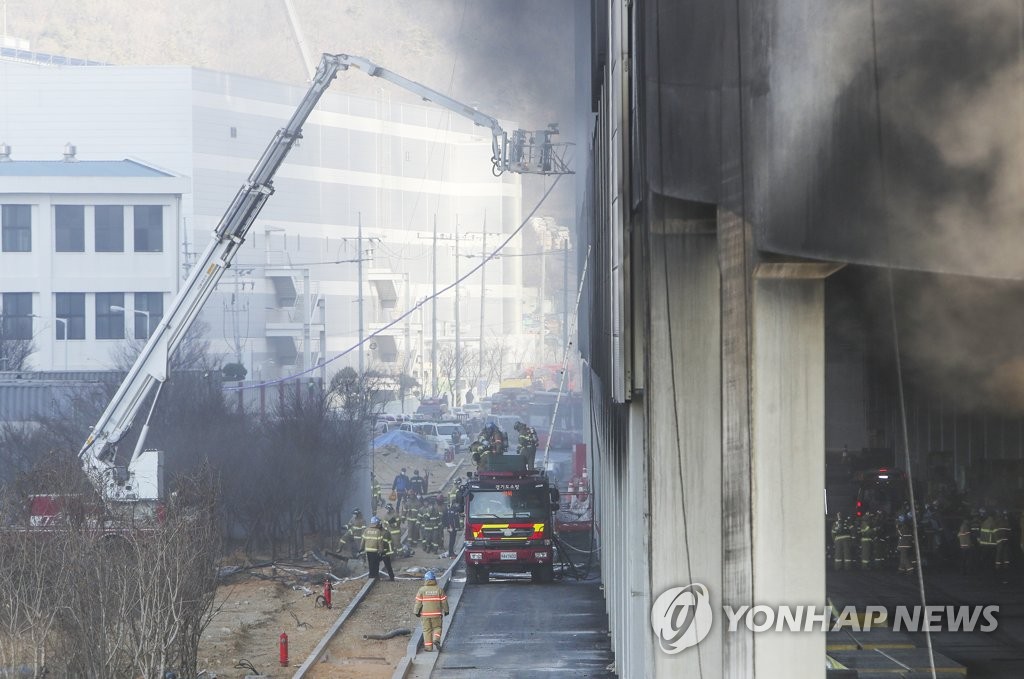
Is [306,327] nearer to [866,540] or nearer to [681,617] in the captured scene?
[866,540]

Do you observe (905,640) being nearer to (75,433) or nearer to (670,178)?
(670,178)

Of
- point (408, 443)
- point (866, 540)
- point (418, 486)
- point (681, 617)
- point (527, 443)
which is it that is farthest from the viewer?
point (408, 443)

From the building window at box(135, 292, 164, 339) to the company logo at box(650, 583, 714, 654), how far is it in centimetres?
4068

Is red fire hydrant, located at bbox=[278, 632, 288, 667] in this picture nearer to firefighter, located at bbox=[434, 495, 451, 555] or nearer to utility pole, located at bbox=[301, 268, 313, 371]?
firefighter, located at bbox=[434, 495, 451, 555]

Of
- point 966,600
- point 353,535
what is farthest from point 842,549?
point 353,535

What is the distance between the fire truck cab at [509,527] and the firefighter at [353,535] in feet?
12.4

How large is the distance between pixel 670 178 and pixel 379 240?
5666 centimetres

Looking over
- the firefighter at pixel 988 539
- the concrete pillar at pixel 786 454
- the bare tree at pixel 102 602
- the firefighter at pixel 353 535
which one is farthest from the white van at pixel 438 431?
the concrete pillar at pixel 786 454

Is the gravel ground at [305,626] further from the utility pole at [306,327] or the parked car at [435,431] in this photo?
the utility pole at [306,327]

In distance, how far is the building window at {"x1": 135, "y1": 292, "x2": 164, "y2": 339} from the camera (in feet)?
157

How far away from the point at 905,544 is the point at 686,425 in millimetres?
13789

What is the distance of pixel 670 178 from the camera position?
9.13 metres

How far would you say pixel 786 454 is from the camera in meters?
8.22

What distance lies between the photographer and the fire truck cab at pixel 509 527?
2336 centimetres
